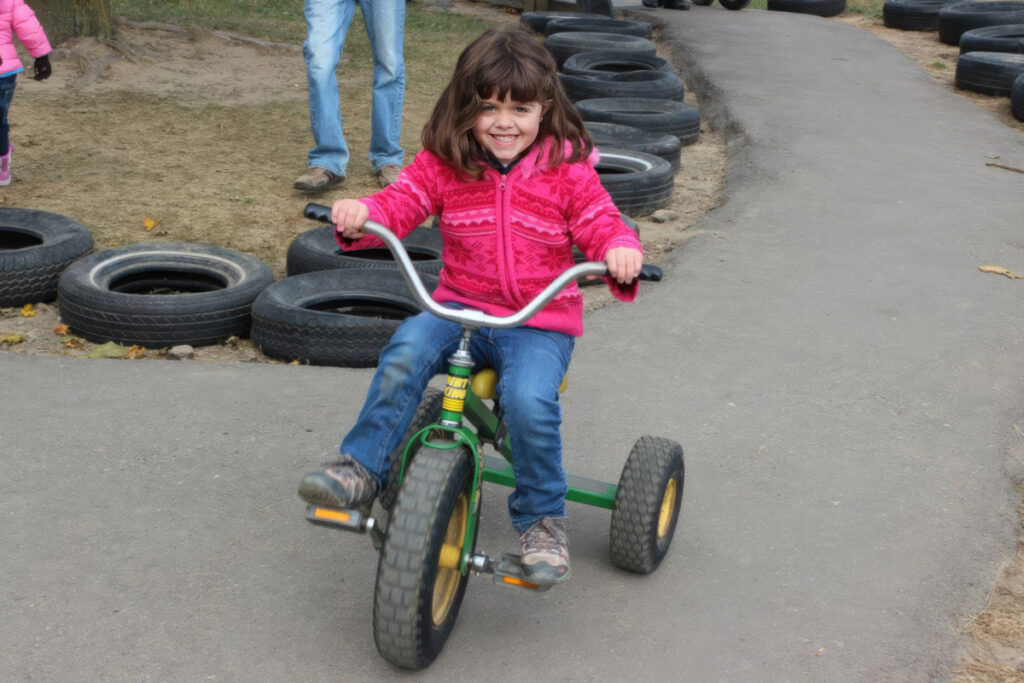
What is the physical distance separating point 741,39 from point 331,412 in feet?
33.1

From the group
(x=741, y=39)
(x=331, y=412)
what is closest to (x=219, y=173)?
(x=331, y=412)

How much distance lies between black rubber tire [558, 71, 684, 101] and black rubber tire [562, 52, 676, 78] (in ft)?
2.21

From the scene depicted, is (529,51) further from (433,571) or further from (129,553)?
(129,553)

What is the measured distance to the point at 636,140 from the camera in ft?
25.2

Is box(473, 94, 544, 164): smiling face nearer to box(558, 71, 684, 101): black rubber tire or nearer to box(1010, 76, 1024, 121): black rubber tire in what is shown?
box(558, 71, 684, 101): black rubber tire

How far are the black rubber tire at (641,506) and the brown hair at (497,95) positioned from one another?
804 mm

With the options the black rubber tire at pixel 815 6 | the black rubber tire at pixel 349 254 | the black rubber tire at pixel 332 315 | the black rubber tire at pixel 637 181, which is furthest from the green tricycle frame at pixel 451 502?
the black rubber tire at pixel 815 6

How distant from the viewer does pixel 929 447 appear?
3.90 metres

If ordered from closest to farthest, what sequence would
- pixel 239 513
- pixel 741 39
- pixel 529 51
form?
pixel 529 51, pixel 239 513, pixel 741 39

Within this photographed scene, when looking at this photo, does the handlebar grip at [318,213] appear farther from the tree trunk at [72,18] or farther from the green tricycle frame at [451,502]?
the tree trunk at [72,18]

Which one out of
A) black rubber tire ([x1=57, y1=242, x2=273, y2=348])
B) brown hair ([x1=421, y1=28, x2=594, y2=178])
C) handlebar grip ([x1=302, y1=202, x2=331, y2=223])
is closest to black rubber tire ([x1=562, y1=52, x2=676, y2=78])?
black rubber tire ([x1=57, y1=242, x2=273, y2=348])

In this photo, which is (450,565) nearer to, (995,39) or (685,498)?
(685,498)

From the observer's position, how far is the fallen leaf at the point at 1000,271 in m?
5.65

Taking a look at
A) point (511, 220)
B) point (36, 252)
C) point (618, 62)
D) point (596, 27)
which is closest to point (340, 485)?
point (511, 220)
